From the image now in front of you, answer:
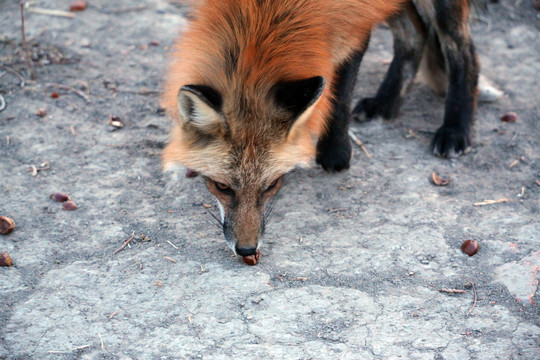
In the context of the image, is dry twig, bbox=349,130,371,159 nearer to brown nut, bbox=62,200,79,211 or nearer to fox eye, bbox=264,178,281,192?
fox eye, bbox=264,178,281,192

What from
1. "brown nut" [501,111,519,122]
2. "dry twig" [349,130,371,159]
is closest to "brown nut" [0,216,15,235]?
"dry twig" [349,130,371,159]

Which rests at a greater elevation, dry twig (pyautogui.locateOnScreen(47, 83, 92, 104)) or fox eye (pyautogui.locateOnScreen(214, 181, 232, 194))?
fox eye (pyautogui.locateOnScreen(214, 181, 232, 194))

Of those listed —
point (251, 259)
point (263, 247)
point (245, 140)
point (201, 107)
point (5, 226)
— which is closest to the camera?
point (201, 107)

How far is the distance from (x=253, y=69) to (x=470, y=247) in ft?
5.22

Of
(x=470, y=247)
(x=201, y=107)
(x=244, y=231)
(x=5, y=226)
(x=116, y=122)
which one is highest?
(x=201, y=107)

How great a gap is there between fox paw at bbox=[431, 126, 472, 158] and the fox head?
151 cm

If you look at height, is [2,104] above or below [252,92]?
below

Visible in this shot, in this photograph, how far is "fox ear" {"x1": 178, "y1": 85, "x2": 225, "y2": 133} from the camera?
2543 mm

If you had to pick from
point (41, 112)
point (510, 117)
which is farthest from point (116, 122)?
point (510, 117)

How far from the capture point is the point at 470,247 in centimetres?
308

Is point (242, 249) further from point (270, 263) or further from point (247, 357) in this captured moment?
point (247, 357)

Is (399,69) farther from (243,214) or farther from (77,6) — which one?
(77,6)

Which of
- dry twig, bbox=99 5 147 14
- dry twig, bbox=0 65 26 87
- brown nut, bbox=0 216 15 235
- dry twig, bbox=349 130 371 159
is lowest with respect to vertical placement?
dry twig, bbox=0 65 26 87

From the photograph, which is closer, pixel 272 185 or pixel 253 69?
pixel 253 69
